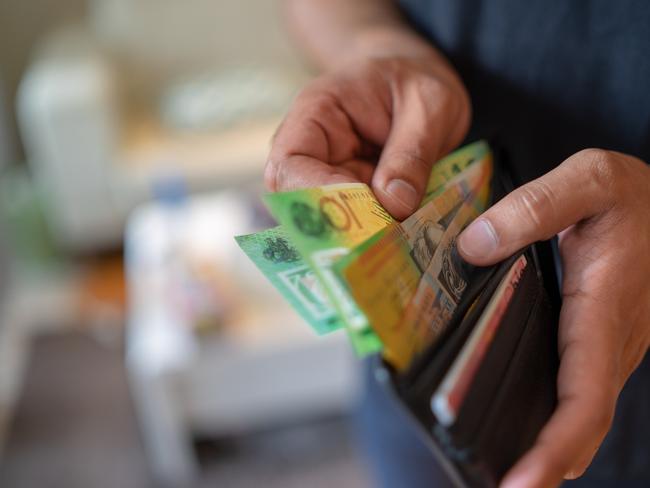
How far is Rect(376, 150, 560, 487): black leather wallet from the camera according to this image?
13.0 inches

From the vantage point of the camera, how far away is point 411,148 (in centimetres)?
50

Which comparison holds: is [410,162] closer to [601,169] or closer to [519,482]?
[601,169]

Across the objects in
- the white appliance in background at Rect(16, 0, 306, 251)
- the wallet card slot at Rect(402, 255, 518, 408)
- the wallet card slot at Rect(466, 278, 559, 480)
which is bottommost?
the white appliance in background at Rect(16, 0, 306, 251)

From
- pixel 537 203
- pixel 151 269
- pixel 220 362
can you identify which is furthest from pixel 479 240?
pixel 151 269

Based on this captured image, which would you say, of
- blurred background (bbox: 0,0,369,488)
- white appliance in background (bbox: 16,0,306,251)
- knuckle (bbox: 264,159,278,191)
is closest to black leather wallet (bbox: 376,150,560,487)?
knuckle (bbox: 264,159,278,191)

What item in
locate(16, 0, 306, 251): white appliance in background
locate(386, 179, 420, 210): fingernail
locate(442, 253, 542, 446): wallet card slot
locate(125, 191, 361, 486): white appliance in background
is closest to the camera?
locate(442, 253, 542, 446): wallet card slot

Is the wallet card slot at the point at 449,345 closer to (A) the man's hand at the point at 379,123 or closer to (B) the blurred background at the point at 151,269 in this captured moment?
(A) the man's hand at the point at 379,123

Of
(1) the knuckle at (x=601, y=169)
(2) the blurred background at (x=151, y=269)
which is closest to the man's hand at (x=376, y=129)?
(1) the knuckle at (x=601, y=169)

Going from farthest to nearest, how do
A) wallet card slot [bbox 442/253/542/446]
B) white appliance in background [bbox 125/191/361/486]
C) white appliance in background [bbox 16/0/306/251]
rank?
1. white appliance in background [bbox 16/0/306/251]
2. white appliance in background [bbox 125/191/361/486]
3. wallet card slot [bbox 442/253/542/446]

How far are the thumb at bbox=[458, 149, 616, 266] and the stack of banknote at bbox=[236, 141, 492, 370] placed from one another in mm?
24

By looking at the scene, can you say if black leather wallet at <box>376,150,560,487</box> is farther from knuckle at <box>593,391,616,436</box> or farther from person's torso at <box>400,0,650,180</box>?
person's torso at <box>400,0,650,180</box>

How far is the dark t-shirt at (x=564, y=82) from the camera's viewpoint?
0.53m

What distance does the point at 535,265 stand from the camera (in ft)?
1.49

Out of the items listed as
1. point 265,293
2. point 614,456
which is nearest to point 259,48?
point 265,293
